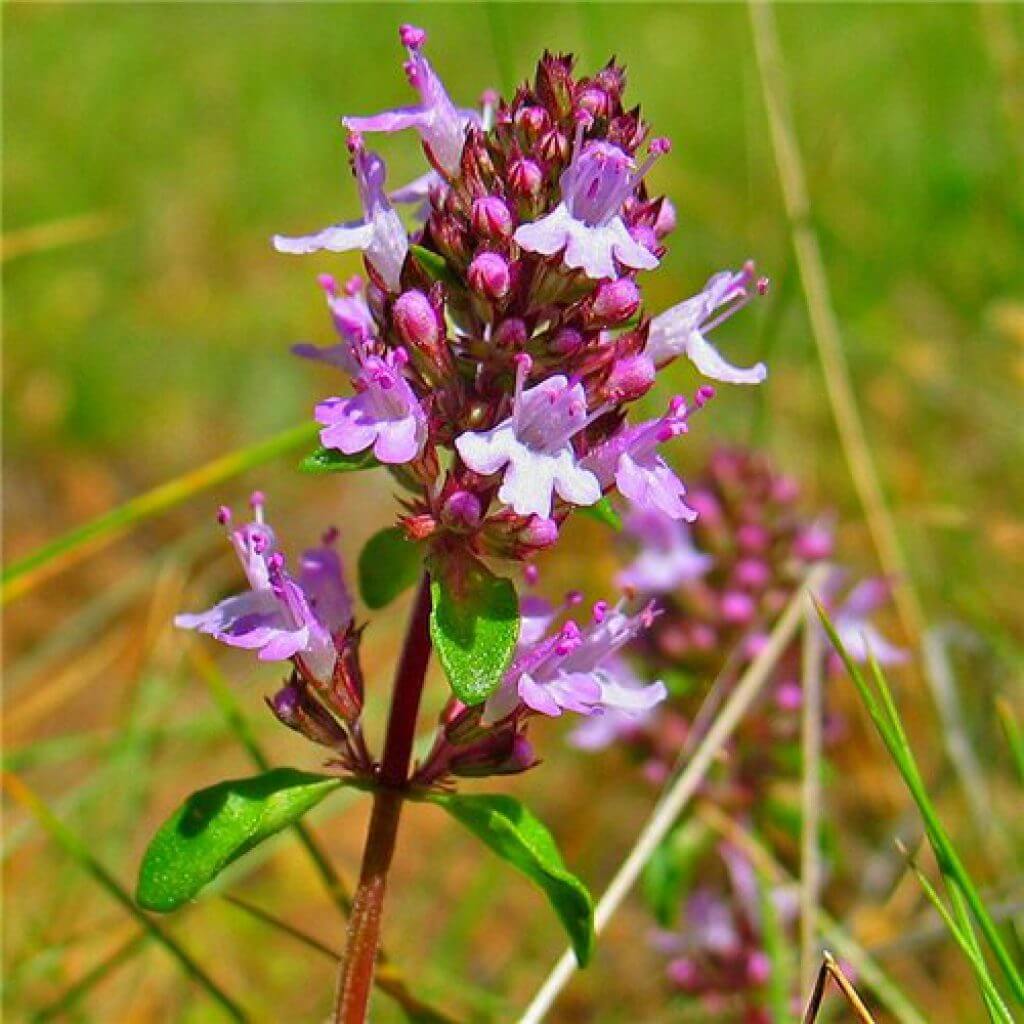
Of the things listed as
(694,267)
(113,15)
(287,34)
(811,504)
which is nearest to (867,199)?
(694,267)

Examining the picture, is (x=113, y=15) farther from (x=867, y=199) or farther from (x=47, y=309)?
(x=867, y=199)

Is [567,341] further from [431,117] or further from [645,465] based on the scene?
[431,117]

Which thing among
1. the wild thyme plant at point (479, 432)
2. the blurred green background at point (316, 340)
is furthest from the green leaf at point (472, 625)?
the blurred green background at point (316, 340)

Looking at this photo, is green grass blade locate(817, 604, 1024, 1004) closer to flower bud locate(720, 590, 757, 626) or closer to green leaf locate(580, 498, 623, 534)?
green leaf locate(580, 498, 623, 534)

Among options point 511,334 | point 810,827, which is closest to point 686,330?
point 511,334

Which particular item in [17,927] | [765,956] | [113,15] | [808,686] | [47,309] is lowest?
[765,956]

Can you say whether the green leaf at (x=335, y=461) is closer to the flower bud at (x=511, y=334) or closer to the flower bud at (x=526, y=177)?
the flower bud at (x=511, y=334)

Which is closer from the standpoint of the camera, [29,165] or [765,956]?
[765,956]
